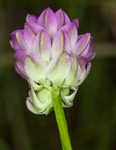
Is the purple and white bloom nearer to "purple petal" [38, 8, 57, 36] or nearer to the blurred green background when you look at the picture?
"purple petal" [38, 8, 57, 36]

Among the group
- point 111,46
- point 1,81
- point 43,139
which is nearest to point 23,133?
point 43,139

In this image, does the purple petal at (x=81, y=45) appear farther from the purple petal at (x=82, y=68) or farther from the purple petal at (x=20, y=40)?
the purple petal at (x=20, y=40)

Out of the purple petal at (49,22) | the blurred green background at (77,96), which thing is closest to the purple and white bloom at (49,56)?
the purple petal at (49,22)

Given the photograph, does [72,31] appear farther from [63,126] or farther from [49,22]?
[63,126]

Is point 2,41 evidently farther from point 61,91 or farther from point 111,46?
point 61,91

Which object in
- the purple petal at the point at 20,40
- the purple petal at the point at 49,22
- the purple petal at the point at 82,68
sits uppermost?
the purple petal at the point at 49,22

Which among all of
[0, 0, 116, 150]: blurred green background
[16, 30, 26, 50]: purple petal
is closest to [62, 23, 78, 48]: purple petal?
[16, 30, 26, 50]: purple petal
